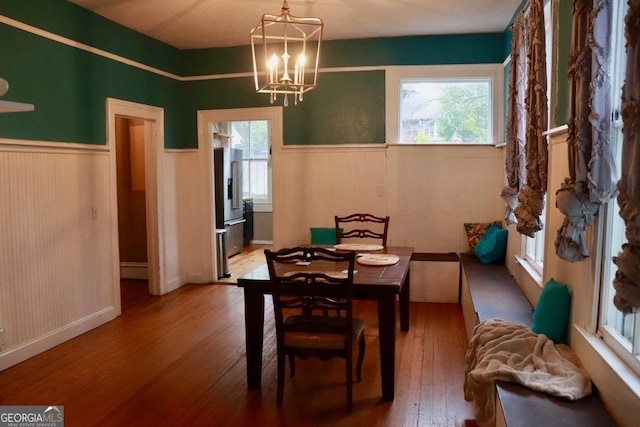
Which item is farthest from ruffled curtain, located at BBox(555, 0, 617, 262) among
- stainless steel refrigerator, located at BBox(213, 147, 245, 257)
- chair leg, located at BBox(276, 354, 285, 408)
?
stainless steel refrigerator, located at BBox(213, 147, 245, 257)

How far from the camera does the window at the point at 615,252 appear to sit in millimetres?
1937

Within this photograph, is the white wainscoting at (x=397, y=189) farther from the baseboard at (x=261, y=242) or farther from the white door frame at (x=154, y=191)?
the baseboard at (x=261, y=242)

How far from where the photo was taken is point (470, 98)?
17.2ft

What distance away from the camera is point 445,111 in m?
5.30

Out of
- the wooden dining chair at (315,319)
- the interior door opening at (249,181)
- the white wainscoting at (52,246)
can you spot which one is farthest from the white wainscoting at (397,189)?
the wooden dining chair at (315,319)

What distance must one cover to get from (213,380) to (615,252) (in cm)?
242

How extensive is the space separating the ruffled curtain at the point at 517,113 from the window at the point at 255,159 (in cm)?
554

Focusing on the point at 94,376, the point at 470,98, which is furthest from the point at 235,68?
the point at 94,376

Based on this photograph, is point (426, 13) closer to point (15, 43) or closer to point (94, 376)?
point (15, 43)

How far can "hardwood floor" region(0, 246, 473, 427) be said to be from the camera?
2.78 meters

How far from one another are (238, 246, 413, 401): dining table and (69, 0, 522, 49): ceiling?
93.1 inches

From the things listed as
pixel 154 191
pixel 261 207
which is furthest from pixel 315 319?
pixel 261 207

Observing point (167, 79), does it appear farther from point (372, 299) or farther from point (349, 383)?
point (349, 383)

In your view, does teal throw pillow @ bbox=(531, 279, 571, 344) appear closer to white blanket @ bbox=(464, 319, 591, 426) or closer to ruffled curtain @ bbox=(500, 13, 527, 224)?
white blanket @ bbox=(464, 319, 591, 426)
